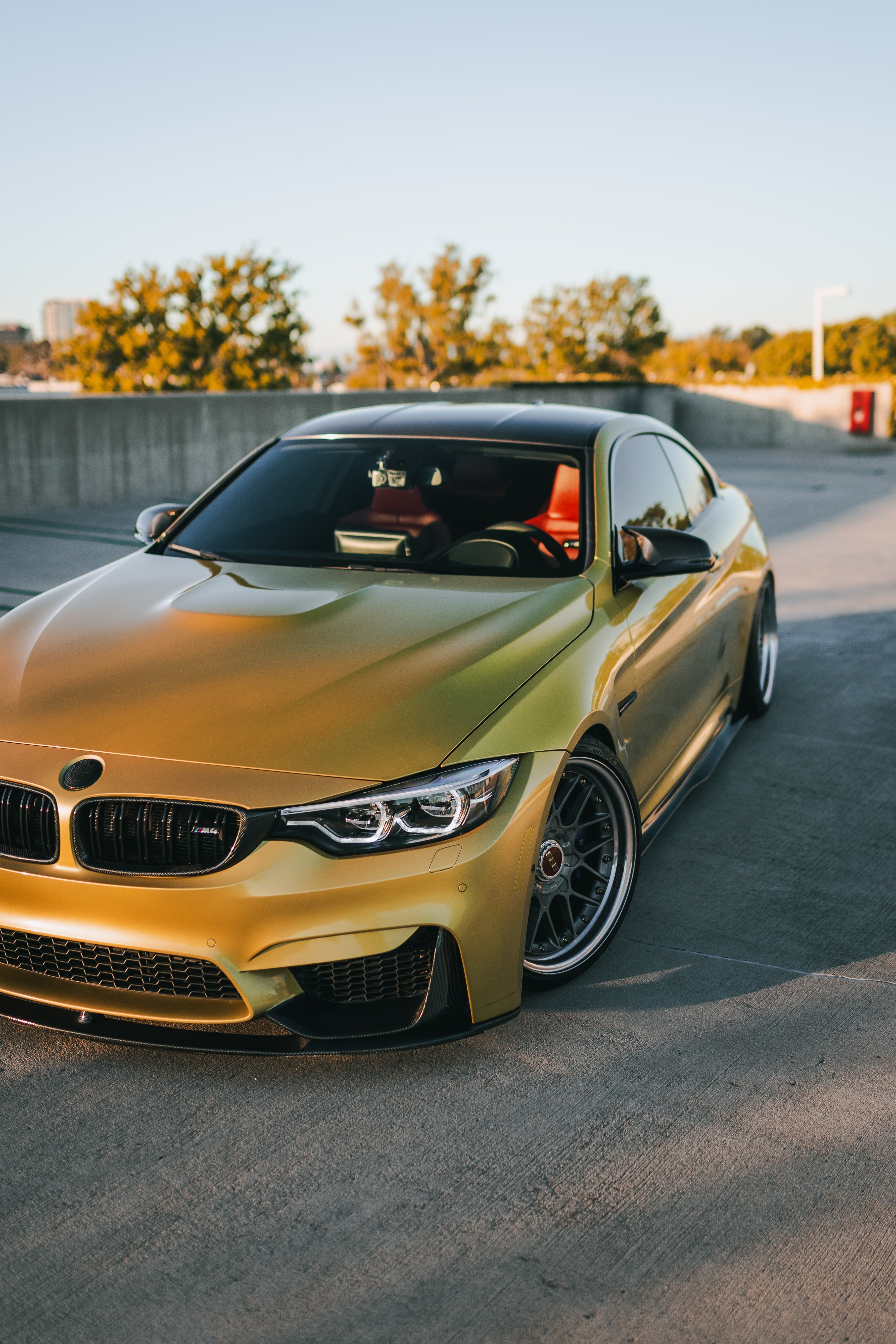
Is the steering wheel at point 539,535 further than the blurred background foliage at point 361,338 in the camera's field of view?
No

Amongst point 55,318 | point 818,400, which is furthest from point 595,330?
point 55,318

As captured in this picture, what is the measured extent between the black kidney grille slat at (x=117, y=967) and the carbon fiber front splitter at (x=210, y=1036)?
0.25 ft

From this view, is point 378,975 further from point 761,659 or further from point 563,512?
point 761,659

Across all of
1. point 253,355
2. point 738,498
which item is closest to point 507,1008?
point 738,498

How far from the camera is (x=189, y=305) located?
52.0 meters

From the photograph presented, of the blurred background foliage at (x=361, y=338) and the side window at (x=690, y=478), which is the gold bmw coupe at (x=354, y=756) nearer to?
the side window at (x=690, y=478)

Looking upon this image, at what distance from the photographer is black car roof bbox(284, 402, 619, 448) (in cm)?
416

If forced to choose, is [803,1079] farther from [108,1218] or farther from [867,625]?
[867,625]

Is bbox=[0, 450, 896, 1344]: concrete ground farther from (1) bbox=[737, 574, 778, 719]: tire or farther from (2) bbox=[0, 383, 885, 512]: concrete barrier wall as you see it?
(2) bbox=[0, 383, 885, 512]: concrete barrier wall

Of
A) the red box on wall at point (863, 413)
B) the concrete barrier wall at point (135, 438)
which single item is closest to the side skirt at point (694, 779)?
the concrete barrier wall at point (135, 438)

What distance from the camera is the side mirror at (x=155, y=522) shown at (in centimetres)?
436

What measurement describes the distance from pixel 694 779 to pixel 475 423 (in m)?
1.52

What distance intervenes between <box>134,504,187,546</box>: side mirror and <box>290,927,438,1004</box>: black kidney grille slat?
2.17 metres

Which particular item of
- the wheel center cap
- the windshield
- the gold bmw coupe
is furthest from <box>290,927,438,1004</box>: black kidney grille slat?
the windshield
